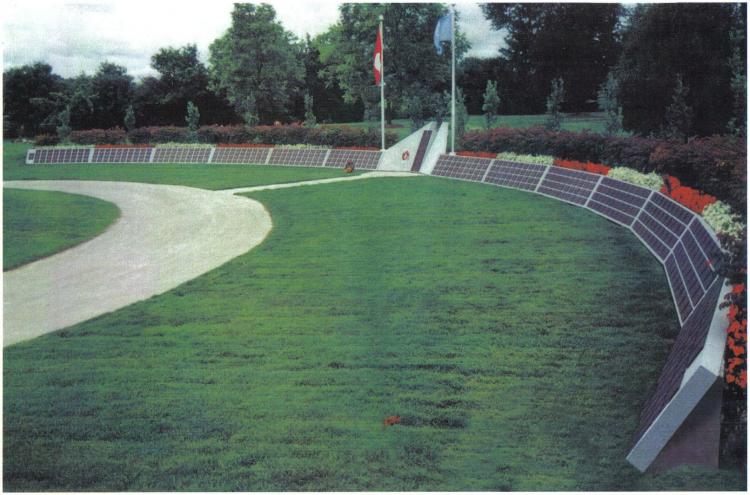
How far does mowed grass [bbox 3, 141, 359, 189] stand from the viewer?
73.6 feet

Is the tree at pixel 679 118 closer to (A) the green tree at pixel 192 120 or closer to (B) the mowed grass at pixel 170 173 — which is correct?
(B) the mowed grass at pixel 170 173

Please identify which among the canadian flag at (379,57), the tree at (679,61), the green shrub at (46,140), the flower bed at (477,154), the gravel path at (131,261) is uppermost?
the canadian flag at (379,57)

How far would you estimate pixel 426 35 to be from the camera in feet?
116

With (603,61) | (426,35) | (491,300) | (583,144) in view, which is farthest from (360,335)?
(426,35)

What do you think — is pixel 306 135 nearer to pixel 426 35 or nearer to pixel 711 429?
pixel 426 35

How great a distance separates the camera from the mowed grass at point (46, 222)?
37.7ft

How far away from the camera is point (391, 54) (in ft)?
115

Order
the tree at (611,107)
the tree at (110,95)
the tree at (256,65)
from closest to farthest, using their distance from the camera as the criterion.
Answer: the tree at (611,107)
the tree at (110,95)
the tree at (256,65)

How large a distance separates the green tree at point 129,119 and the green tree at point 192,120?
2.88 meters

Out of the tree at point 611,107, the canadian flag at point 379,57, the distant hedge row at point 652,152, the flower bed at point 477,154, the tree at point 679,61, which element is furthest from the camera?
the canadian flag at point 379,57

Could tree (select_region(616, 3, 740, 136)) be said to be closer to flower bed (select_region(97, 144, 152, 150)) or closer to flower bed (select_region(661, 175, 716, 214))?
flower bed (select_region(661, 175, 716, 214))

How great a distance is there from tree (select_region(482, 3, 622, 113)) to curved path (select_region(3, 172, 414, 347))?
7.90m

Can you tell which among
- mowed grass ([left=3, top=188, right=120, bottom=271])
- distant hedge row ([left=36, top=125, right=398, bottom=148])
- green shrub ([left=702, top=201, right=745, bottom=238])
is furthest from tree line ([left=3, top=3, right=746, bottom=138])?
Answer: mowed grass ([left=3, top=188, right=120, bottom=271])

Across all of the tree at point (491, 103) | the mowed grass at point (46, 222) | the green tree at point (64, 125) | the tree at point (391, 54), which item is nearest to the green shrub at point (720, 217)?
the mowed grass at point (46, 222)
